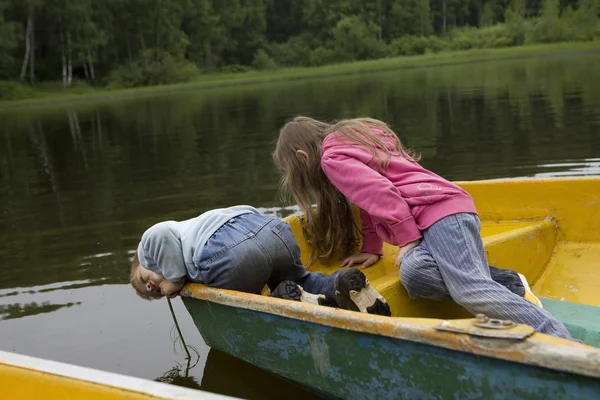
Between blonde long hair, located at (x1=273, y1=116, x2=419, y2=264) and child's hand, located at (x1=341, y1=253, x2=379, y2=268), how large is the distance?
0.14m

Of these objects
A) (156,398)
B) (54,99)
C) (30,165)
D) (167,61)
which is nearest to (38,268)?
(156,398)

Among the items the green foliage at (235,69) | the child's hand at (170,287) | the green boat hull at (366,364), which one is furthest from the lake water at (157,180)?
the green foliage at (235,69)

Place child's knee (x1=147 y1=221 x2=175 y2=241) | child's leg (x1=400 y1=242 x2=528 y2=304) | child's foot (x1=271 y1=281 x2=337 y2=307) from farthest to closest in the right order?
child's knee (x1=147 y1=221 x2=175 y2=241), child's foot (x1=271 y1=281 x2=337 y2=307), child's leg (x1=400 y1=242 x2=528 y2=304)

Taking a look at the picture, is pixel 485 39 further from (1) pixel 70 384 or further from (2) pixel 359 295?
(1) pixel 70 384

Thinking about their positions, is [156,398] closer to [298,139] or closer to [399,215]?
[399,215]

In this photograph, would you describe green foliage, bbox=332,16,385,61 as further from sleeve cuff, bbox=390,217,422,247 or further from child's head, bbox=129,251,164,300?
sleeve cuff, bbox=390,217,422,247

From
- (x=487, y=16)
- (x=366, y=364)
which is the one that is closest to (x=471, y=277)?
(x=366, y=364)

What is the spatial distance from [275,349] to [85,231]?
4629 mm

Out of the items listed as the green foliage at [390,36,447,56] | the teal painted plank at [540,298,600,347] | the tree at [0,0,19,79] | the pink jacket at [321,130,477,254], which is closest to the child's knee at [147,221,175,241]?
the pink jacket at [321,130,477,254]

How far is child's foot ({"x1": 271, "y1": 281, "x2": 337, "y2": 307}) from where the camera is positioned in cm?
331

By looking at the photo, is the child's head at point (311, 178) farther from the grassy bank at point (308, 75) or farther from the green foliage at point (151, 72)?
the green foliage at point (151, 72)

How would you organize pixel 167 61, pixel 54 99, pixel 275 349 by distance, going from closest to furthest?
pixel 275 349 → pixel 54 99 → pixel 167 61

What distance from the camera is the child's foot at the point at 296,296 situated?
331cm

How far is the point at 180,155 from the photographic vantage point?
12.6 m
